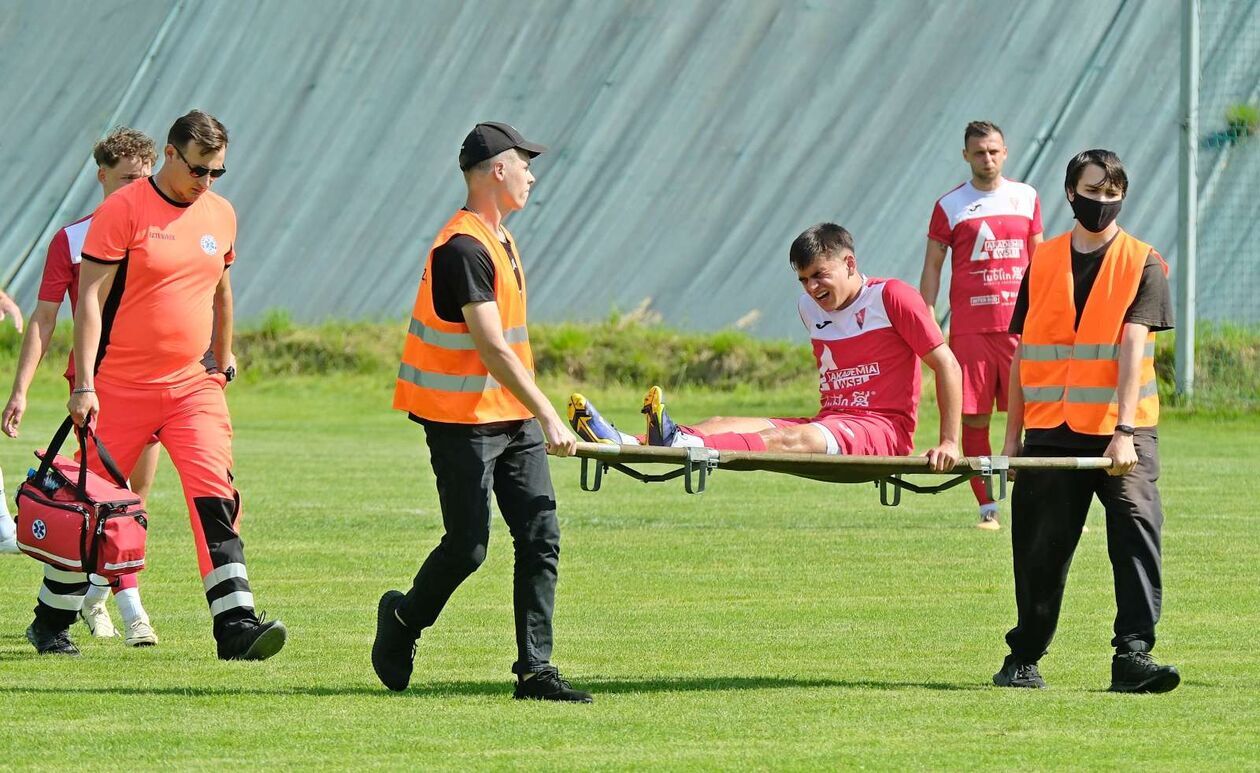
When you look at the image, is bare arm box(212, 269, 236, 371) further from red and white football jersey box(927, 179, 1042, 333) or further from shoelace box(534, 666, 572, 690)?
red and white football jersey box(927, 179, 1042, 333)

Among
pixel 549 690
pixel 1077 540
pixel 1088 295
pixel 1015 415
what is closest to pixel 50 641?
pixel 549 690

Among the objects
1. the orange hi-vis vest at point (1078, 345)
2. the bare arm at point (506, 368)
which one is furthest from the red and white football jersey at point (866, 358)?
the bare arm at point (506, 368)

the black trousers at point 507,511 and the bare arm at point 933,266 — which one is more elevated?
the bare arm at point 933,266

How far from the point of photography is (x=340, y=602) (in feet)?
35.3

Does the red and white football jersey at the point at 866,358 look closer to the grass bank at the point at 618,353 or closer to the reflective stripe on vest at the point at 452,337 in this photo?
the reflective stripe on vest at the point at 452,337

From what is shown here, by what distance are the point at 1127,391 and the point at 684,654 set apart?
231 centimetres

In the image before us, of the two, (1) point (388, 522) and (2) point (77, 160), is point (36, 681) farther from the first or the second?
(2) point (77, 160)

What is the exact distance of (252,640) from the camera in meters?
8.58

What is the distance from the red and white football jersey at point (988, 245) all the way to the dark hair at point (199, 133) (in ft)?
19.7

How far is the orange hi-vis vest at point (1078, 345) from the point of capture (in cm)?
819

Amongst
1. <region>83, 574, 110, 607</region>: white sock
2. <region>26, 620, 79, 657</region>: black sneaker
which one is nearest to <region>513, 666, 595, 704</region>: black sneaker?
<region>26, 620, 79, 657</region>: black sneaker

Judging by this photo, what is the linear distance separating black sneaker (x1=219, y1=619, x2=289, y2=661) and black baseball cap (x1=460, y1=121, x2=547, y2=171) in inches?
84.0

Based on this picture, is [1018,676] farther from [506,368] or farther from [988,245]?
[988,245]

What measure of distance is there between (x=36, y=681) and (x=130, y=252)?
72.2 inches
